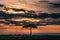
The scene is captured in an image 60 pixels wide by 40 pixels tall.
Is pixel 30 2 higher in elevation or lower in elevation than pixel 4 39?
higher

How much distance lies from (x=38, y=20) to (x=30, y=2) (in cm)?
110

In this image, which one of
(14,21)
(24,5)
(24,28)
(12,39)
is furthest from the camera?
(24,5)

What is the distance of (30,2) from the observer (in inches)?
236

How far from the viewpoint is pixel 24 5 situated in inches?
227

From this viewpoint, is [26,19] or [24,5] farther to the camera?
[24,5]

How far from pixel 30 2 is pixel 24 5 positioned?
0.28 m

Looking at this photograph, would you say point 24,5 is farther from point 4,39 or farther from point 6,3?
point 4,39

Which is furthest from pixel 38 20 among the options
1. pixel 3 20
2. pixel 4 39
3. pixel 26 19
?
pixel 4 39

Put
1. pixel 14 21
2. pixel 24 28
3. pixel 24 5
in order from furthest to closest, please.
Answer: pixel 24 5 < pixel 14 21 < pixel 24 28

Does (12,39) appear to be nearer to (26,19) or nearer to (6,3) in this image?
(26,19)

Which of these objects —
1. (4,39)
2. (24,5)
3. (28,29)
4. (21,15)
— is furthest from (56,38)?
(24,5)

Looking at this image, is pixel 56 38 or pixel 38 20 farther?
pixel 38 20

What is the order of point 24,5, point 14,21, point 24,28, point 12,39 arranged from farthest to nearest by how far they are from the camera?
1. point 24,5
2. point 14,21
3. point 24,28
4. point 12,39

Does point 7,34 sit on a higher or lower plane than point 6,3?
lower
